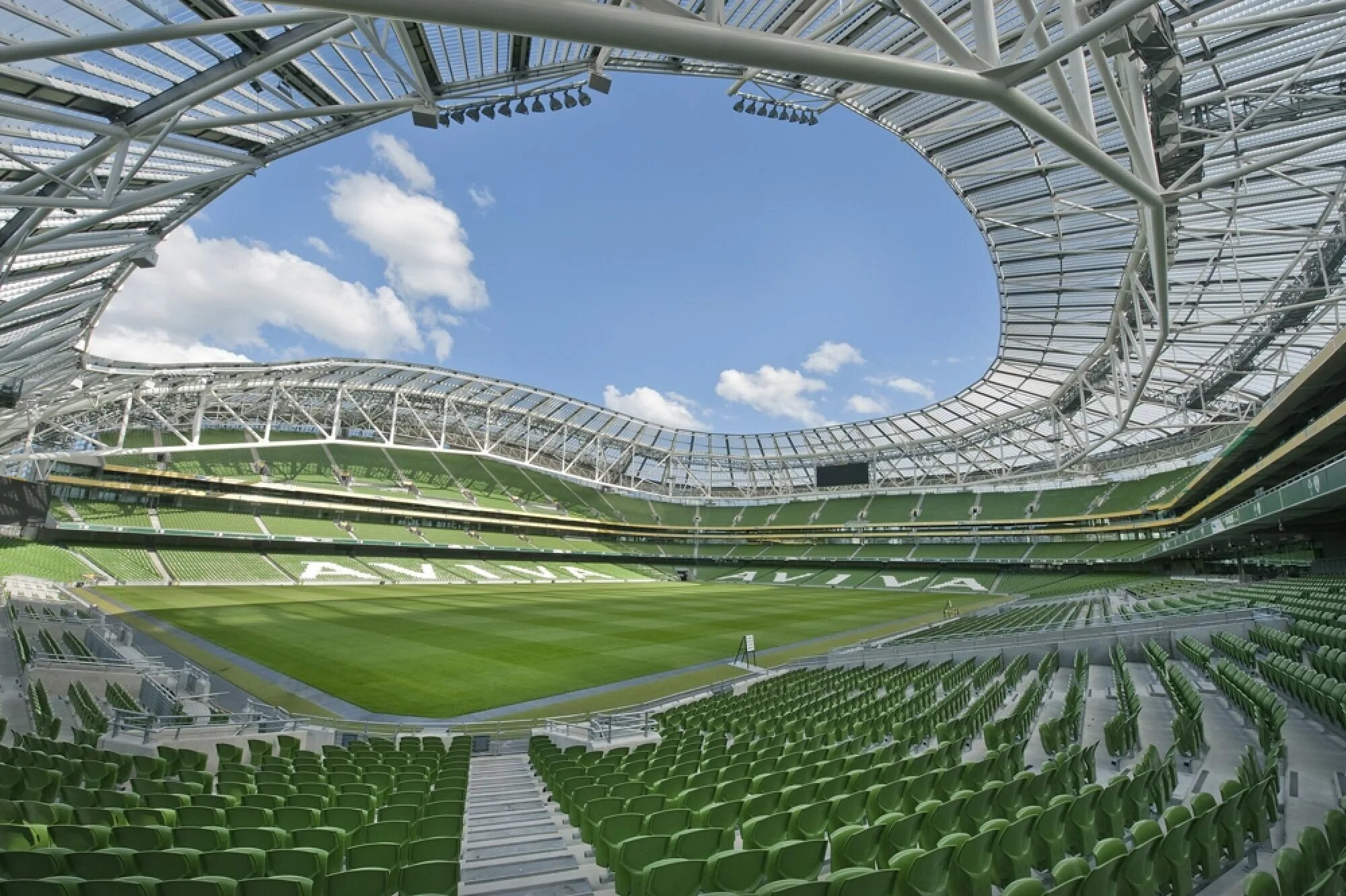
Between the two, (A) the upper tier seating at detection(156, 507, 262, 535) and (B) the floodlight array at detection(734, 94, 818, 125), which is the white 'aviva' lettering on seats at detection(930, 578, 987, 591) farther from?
(A) the upper tier seating at detection(156, 507, 262, 535)

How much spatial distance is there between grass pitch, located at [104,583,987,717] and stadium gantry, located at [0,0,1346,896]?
33 centimetres

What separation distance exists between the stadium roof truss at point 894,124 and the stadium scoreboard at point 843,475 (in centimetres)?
2408

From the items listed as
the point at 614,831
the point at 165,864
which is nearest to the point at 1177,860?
the point at 614,831

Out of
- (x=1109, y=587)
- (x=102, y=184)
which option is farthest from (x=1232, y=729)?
(x=1109, y=587)

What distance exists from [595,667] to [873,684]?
10.5 meters

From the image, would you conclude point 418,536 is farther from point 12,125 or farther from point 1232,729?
point 1232,729

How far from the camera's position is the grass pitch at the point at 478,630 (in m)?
20.1

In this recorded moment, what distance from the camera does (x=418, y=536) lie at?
6222 cm

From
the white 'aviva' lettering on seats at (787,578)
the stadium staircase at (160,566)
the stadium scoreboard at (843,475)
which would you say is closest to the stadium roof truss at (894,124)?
the stadium staircase at (160,566)

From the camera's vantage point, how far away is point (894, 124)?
80.2ft

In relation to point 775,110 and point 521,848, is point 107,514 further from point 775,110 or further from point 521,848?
point 521,848

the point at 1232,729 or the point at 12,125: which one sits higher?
the point at 12,125

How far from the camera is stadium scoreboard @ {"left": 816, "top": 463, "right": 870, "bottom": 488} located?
68.4m

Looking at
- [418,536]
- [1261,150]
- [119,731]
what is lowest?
[119,731]
